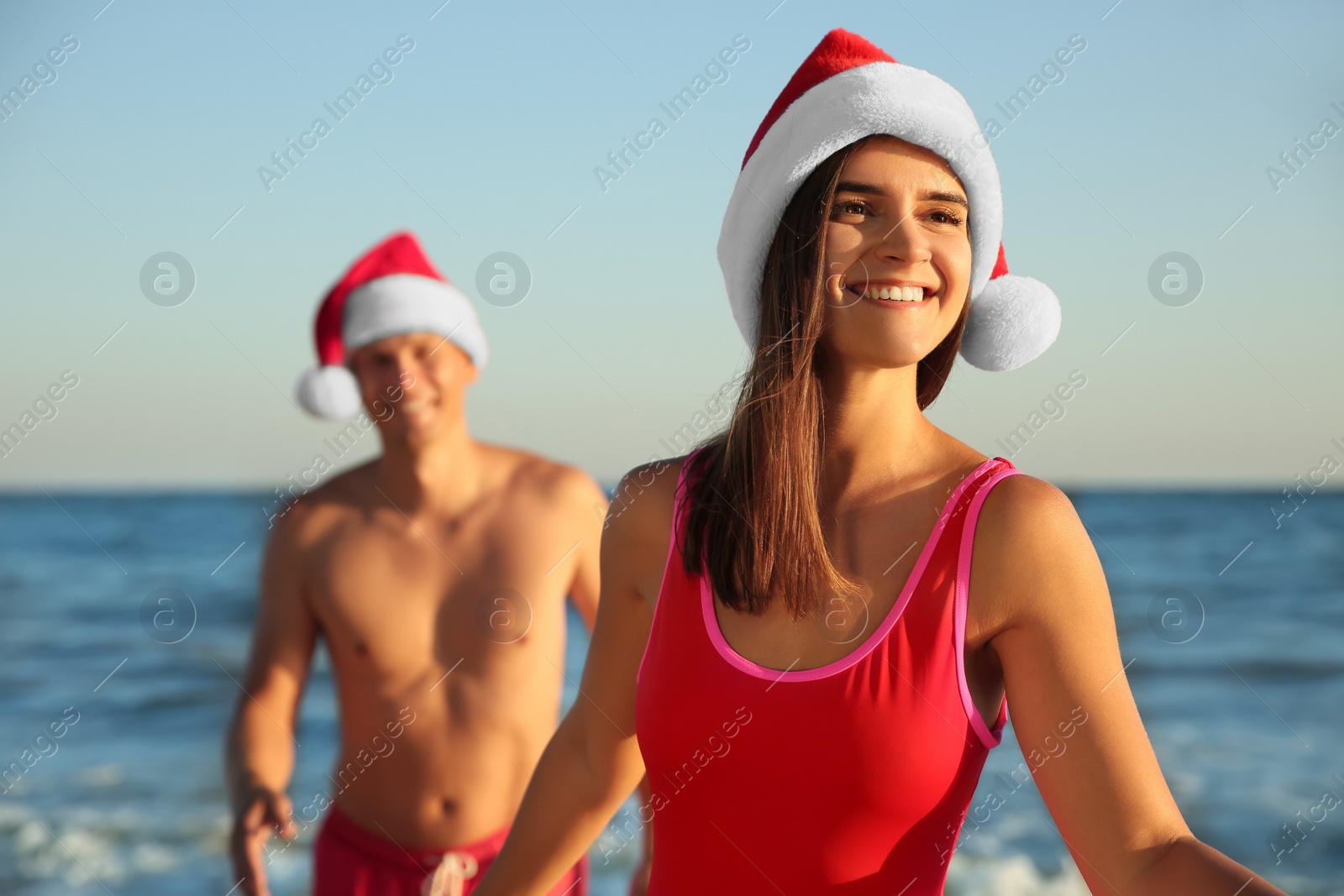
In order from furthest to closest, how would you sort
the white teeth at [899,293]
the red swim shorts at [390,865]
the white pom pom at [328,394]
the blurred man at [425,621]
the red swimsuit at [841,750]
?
the white pom pom at [328,394], the blurred man at [425,621], the red swim shorts at [390,865], the white teeth at [899,293], the red swimsuit at [841,750]

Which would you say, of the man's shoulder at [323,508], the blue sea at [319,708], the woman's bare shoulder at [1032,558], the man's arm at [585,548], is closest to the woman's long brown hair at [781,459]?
the woman's bare shoulder at [1032,558]

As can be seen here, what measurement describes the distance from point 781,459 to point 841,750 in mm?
458

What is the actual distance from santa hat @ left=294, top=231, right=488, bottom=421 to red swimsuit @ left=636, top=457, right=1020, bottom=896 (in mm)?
3099

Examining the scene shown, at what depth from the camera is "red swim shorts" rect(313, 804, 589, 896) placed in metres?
3.64

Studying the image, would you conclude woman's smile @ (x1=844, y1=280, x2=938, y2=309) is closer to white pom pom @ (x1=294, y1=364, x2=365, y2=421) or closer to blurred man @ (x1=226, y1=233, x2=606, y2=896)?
blurred man @ (x1=226, y1=233, x2=606, y2=896)

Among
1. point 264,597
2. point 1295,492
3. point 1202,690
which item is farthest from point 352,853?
point 1295,492

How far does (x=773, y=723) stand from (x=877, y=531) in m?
0.33

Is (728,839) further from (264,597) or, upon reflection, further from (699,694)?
(264,597)

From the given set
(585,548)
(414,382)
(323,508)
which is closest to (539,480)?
(585,548)

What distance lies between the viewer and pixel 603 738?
1.87 meters

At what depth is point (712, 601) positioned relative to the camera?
1746 millimetres

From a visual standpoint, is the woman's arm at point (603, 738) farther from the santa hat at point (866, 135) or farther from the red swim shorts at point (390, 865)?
the red swim shorts at point (390, 865)

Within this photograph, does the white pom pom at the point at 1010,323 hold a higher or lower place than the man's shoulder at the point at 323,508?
higher

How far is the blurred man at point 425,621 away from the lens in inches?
150
